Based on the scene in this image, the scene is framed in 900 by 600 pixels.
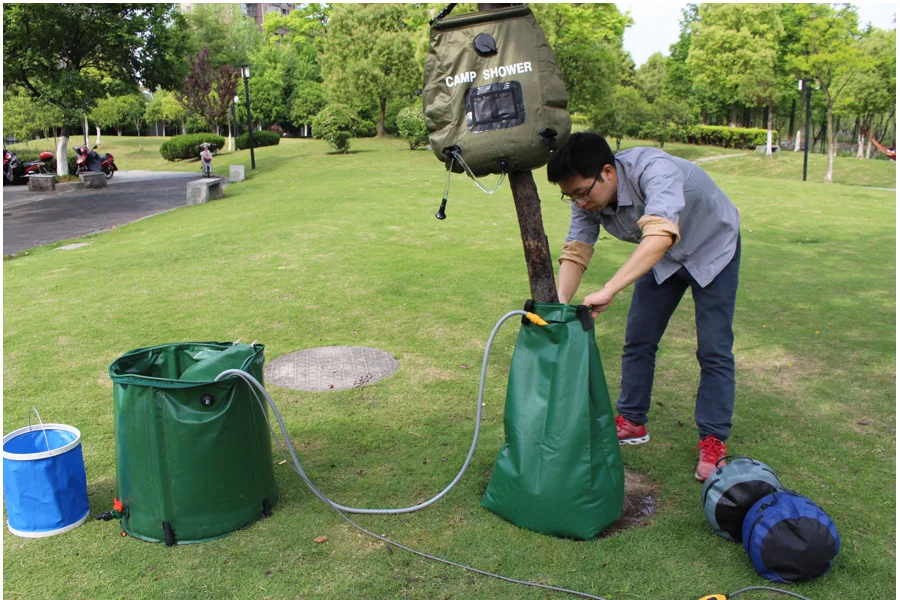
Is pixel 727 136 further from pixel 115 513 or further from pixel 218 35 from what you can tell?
pixel 115 513

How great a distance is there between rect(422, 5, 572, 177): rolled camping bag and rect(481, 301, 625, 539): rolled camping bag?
30.5 inches

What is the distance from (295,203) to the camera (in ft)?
44.8

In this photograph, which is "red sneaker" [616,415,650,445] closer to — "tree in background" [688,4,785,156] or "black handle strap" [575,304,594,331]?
"black handle strap" [575,304,594,331]

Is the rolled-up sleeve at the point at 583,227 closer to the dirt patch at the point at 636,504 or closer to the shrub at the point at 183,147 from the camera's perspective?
the dirt patch at the point at 636,504

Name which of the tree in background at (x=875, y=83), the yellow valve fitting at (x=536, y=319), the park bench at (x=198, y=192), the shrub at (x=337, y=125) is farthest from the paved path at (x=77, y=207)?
the tree in background at (x=875, y=83)

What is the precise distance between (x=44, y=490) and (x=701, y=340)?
9.51 feet

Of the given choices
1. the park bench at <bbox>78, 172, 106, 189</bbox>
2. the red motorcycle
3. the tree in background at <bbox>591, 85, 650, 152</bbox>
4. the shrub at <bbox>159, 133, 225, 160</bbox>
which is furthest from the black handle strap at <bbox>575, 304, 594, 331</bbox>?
the shrub at <bbox>159, 133, 225, 160</bbox>

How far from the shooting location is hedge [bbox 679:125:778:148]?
1481 inches

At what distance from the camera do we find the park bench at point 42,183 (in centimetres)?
1971

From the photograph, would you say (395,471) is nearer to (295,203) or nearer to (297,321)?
(297,321)

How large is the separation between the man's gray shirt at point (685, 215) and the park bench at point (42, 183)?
20.5 m

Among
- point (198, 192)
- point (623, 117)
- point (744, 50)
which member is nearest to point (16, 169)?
point (198, 192)

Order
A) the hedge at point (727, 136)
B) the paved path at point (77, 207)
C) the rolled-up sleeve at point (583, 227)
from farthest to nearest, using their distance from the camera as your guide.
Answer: the hedge at point (727, 136) < the paved path at point (77, 207) < the rolled-up sleeve at point (583, 227)

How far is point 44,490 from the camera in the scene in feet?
9.22
